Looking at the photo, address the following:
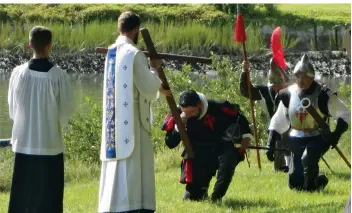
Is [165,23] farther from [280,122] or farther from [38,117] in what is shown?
[38,117]

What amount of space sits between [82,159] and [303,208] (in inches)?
224

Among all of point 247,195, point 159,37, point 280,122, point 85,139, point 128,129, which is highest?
point 128,129

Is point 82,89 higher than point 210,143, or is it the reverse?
point 210,143

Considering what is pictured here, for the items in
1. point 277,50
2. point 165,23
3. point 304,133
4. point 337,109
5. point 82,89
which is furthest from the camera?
point 165,23

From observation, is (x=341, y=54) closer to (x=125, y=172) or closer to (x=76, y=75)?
(x=76, y=75)

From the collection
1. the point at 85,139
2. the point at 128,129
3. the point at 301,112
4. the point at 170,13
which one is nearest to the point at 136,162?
the point at 128,129

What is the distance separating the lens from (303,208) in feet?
31.2

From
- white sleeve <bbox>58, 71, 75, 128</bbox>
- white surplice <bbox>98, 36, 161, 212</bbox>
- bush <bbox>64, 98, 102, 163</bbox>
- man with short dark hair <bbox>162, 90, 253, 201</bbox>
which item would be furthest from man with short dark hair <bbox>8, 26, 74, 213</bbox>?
bush <bbox>64, 98, 102, 163</bbox>

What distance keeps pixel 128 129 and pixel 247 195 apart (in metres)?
2.20

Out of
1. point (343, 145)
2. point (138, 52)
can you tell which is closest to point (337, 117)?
point (138, 52)

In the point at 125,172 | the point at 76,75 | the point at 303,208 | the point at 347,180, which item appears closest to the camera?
the point at 125,172

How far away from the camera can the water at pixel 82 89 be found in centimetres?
1895

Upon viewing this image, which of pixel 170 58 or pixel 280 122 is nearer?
pixel 170 58

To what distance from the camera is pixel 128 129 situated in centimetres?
869
